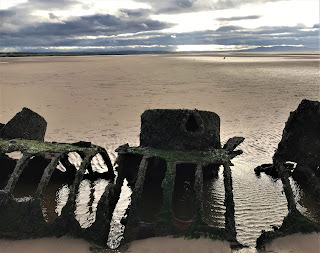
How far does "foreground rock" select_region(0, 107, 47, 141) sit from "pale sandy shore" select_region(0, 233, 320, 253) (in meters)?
2.55

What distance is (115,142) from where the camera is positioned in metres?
10.7

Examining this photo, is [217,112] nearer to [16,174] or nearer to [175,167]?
[175,167]

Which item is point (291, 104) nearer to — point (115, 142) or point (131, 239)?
point (115, 142)

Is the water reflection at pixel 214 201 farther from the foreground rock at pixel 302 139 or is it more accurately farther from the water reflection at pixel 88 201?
the water reflection at pixel 88 201

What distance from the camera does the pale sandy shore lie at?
5.02 metres

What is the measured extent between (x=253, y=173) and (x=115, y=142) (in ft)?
14.5

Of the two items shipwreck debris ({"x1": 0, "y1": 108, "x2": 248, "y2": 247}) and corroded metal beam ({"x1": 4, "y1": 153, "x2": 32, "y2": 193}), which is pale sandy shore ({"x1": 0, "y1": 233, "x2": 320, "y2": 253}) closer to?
shipwreck debris ({"x1": 0, "y1": 108, "x2": 248, "y2": 247})

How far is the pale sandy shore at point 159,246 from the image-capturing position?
502cm

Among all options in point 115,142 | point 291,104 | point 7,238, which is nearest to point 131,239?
point 7,238

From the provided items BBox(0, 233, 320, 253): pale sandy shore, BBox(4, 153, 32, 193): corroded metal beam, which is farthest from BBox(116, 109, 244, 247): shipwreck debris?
BBox(4, 153, 32, 193): corroded metal beam

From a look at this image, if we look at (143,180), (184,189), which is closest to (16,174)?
(143,180)

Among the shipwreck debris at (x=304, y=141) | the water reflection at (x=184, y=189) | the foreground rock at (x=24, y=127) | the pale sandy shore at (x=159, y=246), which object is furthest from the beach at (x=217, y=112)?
the foreground rock at (x=24, y=127)

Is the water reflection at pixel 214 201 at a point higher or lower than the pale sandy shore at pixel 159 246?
lower

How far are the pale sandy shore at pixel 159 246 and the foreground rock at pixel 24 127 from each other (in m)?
2.55
